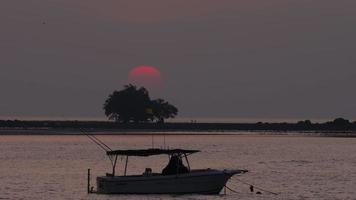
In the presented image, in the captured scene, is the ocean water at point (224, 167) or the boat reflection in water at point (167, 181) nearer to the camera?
the boat reflection in water at point (167, 181)

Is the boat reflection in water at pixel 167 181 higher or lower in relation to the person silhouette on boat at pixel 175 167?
lower

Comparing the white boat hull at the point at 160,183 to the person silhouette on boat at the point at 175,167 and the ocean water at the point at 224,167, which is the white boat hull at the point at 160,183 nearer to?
the person silhouette on boat at the point at 175,167

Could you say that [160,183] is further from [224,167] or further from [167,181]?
[224,167]

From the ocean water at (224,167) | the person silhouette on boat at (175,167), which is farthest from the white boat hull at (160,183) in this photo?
the ocean water at (224,167)

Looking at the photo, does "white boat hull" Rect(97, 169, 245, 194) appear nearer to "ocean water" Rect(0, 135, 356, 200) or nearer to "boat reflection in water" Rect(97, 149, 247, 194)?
"boat reflection in water" Rect(97, 149, 247, 194)

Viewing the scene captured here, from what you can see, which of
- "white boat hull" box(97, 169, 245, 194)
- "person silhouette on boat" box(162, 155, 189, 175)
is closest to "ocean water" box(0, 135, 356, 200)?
"white boat hull" box(97, 169, 245, 194)

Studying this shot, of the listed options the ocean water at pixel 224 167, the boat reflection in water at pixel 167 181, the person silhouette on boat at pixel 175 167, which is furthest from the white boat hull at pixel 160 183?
the ocean water at pixel 224 167

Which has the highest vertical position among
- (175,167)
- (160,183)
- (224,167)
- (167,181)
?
(224,167)

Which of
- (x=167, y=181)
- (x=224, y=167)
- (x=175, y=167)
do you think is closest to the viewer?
(x=167, y=181)

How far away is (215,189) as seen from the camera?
60.6 m

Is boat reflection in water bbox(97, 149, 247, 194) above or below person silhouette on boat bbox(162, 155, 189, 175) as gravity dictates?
below

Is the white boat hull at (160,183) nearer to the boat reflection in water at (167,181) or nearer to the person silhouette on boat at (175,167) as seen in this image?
the boat reflection in water at (167,181)

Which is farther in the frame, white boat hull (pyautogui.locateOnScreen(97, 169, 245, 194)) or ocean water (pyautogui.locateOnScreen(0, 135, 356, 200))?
ocean water (pyautogui.locateOnScreen(0, 135, 356, 200))

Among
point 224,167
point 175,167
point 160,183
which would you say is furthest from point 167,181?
point 224,167
